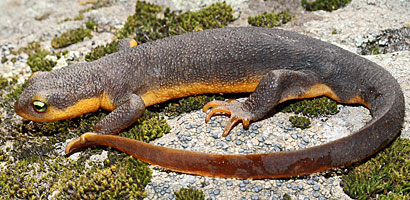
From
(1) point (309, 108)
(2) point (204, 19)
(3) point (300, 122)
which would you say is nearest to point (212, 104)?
(3) point (300, 122)

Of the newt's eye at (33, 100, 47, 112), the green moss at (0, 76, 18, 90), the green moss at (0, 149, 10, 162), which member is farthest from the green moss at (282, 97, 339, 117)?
the green moss at (0, 76, 18, 90)

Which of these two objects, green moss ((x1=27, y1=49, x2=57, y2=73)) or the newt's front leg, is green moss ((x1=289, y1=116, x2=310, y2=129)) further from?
green moss ((x1=27, y1=49, x2=57, y2=73))

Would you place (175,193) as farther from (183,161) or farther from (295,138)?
(295,138)

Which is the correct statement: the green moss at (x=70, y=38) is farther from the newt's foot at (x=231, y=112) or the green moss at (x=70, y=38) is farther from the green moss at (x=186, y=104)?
the newt's foot at (x=231, y=112)

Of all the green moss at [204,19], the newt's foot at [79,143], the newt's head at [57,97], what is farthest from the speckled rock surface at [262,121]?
the newt's head at [57,97]

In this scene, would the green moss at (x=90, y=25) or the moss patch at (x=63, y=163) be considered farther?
the green moss at (x=90, y=25)

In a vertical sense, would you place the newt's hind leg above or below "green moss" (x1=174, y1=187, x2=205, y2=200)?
above
